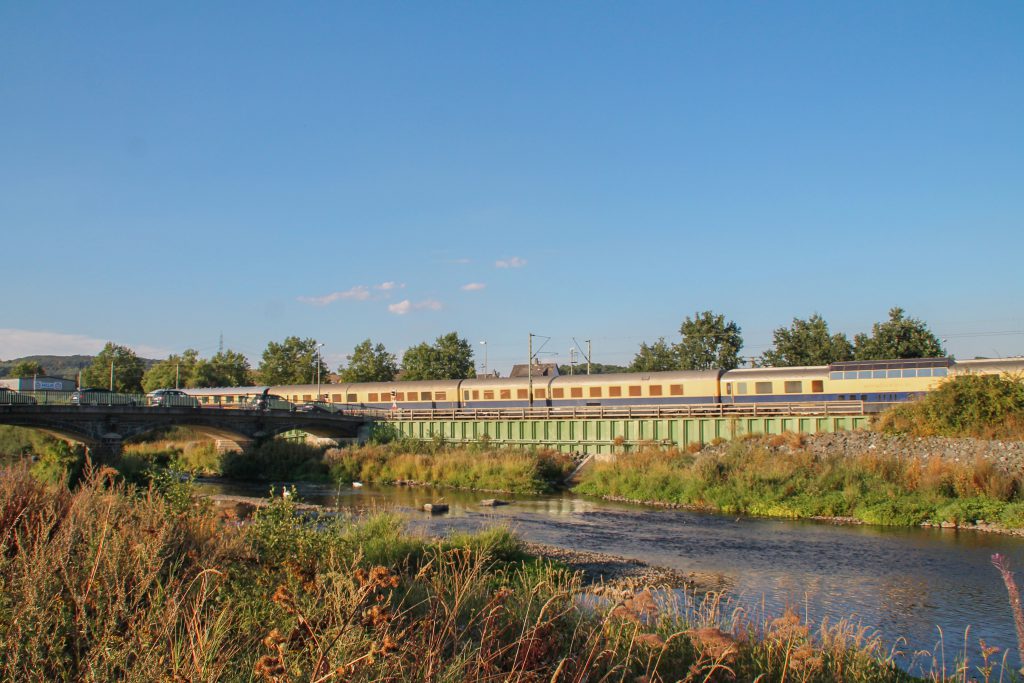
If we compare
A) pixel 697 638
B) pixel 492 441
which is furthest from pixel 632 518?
pixel 697 638

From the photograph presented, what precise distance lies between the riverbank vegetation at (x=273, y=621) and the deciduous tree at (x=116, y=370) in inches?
4541

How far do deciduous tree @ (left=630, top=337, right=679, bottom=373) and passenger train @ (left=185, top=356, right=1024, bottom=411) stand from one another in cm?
2762

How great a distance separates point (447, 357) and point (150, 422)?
5081 cm

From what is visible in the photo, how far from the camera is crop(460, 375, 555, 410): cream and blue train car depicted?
196ft

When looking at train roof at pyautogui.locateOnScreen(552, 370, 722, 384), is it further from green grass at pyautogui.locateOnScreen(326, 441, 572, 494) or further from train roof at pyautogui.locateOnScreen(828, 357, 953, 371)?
green grass at pyautogui.locateOnScreen(326, 441, 572, 494)

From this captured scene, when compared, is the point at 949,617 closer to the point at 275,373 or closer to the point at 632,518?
the point at 632,518

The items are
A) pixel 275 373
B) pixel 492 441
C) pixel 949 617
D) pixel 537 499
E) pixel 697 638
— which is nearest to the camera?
pixel 697 638

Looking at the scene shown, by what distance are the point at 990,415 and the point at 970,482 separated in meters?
8.40

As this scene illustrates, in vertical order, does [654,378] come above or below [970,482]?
above

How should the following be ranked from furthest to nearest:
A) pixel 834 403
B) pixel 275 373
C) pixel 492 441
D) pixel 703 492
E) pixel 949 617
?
pixel 275 373
pixel 492 441
pixel 834 403
pixel 703 492
pixel 949 617

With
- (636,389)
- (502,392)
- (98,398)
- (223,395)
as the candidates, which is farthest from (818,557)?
(223,395)

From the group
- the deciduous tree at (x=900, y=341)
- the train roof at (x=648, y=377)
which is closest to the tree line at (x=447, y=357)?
the deciduous tree at (x=900, y=341)

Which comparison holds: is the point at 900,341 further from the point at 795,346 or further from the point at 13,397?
the point at 13,397

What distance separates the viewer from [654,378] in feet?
180
